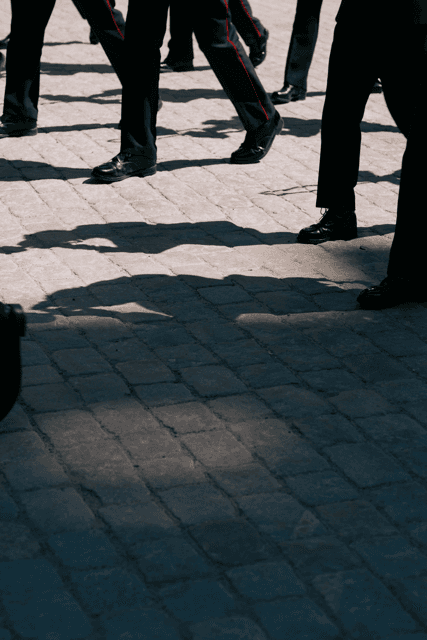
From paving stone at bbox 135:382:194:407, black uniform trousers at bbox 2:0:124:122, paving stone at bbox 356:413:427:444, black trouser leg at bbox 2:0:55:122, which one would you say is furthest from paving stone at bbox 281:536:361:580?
black trouser leg at bbox 2:0:55:122

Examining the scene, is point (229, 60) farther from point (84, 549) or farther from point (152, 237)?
point (84, 549)

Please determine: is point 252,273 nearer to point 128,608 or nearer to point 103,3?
point 128,608

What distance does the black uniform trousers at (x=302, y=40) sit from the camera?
23.8 ft

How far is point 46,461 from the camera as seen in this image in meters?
2.66

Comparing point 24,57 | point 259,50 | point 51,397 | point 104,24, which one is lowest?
point 51,397

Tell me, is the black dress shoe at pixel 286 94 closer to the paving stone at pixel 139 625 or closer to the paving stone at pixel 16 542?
the paving stone at pixel 16 542

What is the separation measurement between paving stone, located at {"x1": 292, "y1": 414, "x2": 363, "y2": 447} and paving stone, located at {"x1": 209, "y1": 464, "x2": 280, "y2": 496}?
261 mm

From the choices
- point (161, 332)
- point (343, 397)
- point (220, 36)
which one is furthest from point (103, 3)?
point (343, 397)

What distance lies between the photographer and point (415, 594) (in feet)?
7.00

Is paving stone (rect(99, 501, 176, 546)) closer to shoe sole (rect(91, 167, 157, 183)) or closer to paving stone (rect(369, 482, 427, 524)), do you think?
paving stone (rect(369, 482, 427, 524))

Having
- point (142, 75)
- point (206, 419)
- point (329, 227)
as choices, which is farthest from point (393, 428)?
point (142, 75)

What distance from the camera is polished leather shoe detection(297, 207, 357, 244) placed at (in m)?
4.46

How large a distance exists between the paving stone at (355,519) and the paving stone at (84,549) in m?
0.61

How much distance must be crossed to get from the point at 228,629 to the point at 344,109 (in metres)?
2.83
